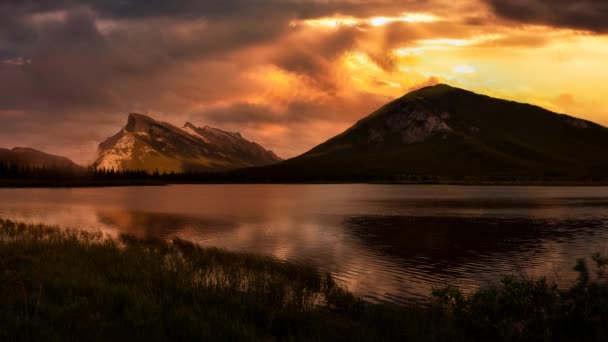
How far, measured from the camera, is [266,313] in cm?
1520

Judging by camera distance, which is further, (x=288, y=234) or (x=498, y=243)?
(x=288, y=234)

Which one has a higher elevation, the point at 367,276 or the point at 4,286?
the point at 4,286

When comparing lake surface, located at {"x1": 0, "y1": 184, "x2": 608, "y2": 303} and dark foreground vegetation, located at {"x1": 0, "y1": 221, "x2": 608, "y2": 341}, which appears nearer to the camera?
dark foreground vegetation, located at {"x1": 0, "y1": 221, "x2": 608, "y2": 341}

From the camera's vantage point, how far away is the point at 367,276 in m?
27.9

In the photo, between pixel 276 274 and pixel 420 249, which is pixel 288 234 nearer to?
pixel 420 249

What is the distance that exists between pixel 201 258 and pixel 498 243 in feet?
90.5

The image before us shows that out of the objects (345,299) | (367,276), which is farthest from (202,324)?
(367,276)

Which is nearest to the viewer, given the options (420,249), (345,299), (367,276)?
(345,299)

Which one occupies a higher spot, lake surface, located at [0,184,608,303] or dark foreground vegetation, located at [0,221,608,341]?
dark foreground vegetation, located at [0,221,608,341]

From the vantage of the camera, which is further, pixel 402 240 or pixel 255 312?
pixel 402 240

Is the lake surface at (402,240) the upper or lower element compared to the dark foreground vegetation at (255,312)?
lower

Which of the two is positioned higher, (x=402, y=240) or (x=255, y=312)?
(x=255, y=312)

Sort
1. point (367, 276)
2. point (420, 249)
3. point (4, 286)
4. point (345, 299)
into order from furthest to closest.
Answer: point (420, 249)
point (367, 276)
point (345, 299)
point (4, 286)

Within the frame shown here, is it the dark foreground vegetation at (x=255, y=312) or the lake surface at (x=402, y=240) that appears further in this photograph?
the lake surface at (x=402, y=240)
